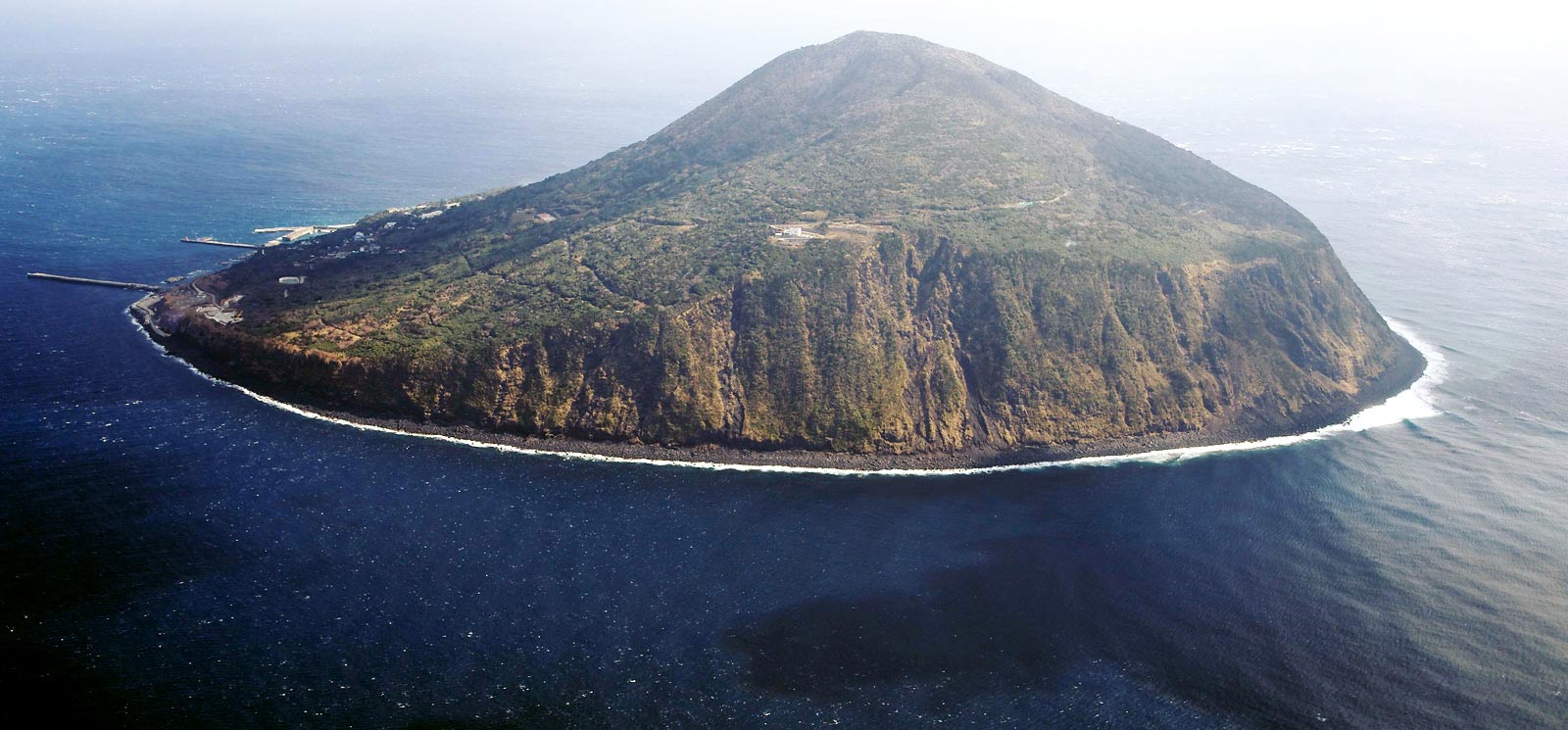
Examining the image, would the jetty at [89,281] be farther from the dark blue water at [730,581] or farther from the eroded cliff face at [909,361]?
the dark blue water at [730,581]

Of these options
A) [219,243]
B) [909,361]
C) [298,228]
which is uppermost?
[298,228]

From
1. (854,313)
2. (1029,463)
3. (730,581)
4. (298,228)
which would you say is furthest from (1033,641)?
(298,228)

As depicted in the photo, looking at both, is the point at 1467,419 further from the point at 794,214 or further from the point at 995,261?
the point at 794,214

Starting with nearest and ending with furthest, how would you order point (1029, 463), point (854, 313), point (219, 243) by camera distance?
point (1029, 463), point (854, 313), point (219, 243)

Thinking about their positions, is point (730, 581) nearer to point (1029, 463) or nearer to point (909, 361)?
point (1029, 463)

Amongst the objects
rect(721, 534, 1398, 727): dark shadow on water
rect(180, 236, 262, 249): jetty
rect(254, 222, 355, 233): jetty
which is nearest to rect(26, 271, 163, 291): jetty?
rect(180, 236, 262, 249): jetty

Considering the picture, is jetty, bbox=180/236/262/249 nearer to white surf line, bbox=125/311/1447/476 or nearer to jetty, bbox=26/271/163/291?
jetty, bbox=26/271/163/291

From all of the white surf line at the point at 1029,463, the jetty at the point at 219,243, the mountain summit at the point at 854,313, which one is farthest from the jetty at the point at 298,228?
the white surf line at the point at 1029,463

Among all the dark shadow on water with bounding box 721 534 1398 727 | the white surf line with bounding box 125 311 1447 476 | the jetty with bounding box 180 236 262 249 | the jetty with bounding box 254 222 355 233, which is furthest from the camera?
the jetty with bounding box 254 222 355 233
